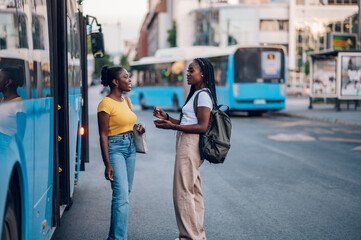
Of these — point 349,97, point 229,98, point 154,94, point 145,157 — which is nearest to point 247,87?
point 229,98

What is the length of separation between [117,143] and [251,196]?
9.84ft

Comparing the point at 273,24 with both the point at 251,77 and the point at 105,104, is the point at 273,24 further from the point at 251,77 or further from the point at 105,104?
the point at 105,104

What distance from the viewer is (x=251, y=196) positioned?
7160 millimetres

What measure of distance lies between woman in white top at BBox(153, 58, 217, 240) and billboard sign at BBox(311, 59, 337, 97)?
74.5 ft

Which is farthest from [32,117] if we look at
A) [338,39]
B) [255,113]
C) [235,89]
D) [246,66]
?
[338,39]

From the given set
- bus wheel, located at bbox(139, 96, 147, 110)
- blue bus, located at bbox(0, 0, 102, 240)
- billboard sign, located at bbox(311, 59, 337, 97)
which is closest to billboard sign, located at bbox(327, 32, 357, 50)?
billboard sign, located at bbox(311, 59, 337, 97)

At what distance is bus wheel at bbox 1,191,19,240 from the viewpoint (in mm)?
2718

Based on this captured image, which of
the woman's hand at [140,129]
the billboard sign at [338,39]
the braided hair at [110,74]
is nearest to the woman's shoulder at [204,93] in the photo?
the woman's hand at [140,129]

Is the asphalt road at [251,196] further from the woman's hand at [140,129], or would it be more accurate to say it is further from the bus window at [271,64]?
the bus window at [271,64]

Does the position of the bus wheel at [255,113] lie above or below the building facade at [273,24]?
below

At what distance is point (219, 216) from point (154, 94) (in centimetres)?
2422

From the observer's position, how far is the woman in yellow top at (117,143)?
4.59 metres

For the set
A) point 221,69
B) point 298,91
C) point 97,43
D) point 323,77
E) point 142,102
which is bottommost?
point 298,91

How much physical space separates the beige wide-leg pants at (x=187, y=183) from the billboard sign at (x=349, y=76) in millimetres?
20624
